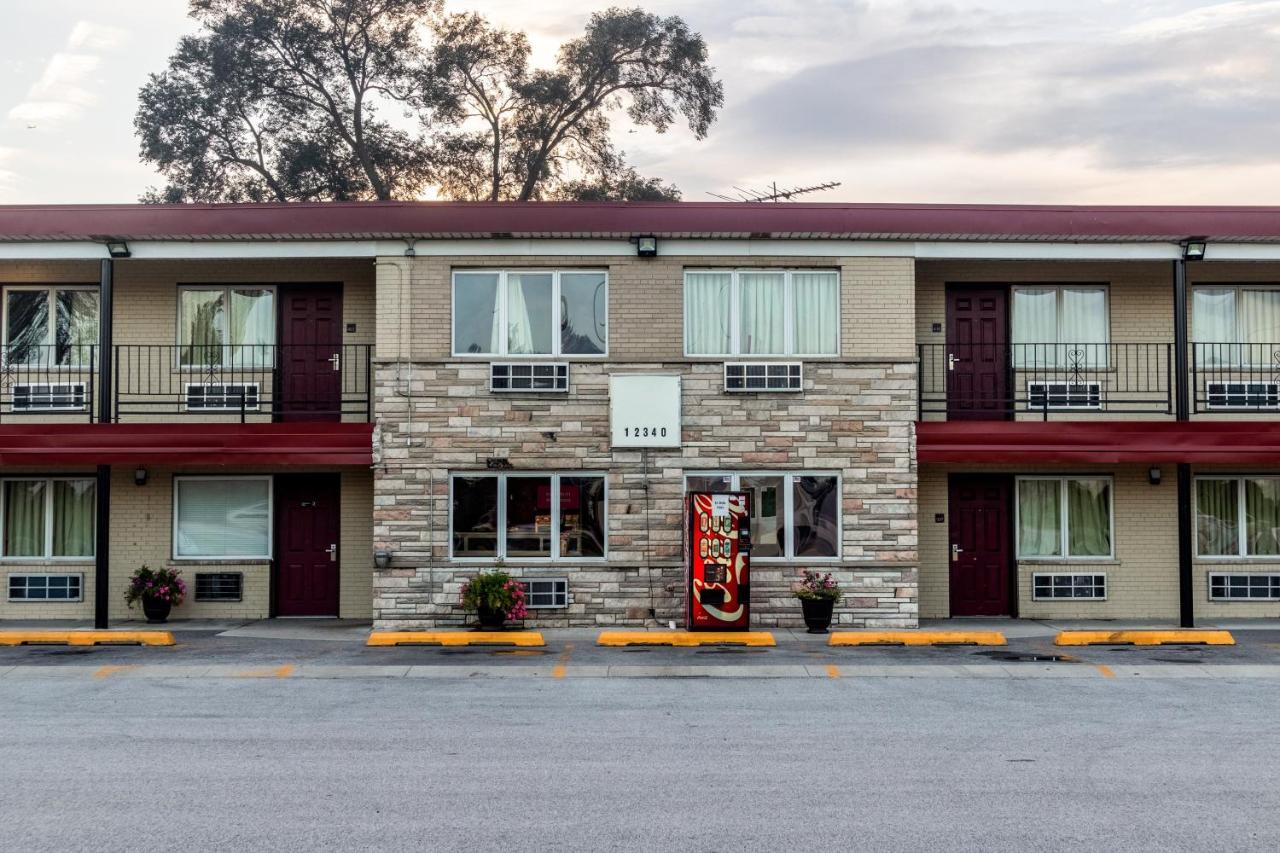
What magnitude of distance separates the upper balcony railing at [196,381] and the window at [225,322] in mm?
32

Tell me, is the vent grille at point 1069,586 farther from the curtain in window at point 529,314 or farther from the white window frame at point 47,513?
the white window frame at point 47,513

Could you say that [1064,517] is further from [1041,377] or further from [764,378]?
[764,378]

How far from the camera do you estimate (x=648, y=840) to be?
297 inches

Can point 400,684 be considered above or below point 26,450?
below

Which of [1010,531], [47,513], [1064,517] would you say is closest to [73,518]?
[47,513]

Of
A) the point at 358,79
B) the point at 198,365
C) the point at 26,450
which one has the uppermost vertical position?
the point at 358,79

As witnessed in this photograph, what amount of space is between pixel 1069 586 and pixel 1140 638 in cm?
244

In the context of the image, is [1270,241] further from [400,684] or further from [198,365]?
[198,365]

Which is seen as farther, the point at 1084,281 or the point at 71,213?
the point at 1084,281

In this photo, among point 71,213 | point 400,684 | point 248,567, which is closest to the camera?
point 400,684

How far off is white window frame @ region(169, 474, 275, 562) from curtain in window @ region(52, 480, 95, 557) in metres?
1.41

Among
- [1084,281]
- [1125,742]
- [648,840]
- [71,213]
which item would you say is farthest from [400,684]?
[1084,281]

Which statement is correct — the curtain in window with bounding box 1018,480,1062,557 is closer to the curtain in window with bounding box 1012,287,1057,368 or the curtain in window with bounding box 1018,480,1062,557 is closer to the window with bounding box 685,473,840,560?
the curtain in window with bounding box 1012,287,1057,368

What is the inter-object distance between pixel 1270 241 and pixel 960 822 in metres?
13.2
